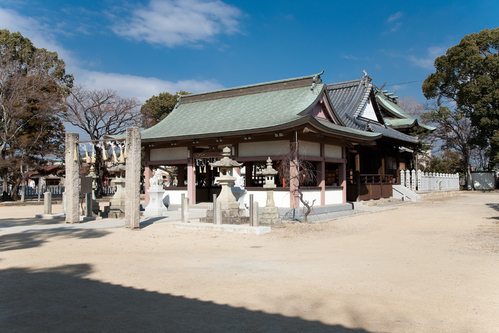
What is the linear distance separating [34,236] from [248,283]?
24.4ft

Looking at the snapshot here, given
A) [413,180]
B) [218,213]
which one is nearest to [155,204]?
[218,213]

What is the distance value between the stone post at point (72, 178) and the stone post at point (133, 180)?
256 cm

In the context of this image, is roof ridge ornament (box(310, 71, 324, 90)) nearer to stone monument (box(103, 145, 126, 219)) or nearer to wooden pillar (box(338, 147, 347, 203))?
wooden pillar (box(338, 147, 347, 203))

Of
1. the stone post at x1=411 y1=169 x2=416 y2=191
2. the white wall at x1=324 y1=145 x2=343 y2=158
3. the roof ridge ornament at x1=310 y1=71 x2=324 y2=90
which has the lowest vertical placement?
the stone post at x1=411 y1=169 x2=416 y2=191

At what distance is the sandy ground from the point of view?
4062 millimetres

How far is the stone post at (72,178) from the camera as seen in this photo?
12.6 metres

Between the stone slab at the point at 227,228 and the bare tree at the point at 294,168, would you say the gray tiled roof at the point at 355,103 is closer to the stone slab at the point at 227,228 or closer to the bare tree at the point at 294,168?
the bare tree at the point at 294,168

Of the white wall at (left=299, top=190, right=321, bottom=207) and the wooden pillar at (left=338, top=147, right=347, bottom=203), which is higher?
the wooden pillar at (left=338, top=147, right=347, bottom=203)

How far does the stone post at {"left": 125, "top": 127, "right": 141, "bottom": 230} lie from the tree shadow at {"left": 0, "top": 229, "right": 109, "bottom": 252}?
2.97ft

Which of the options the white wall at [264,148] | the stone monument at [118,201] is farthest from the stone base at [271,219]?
the stone monument at [118,201]

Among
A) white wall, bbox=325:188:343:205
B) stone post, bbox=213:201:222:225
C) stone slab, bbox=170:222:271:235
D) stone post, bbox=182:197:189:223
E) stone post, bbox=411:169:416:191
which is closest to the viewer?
stone slab, bbox=170:222:271:235

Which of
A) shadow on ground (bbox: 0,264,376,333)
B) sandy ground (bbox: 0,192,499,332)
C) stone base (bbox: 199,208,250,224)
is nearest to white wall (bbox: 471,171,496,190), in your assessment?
sandy ground (bbox: 0,192,499,332)

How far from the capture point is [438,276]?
6020 millimetres

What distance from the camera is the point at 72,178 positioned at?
1265cm
